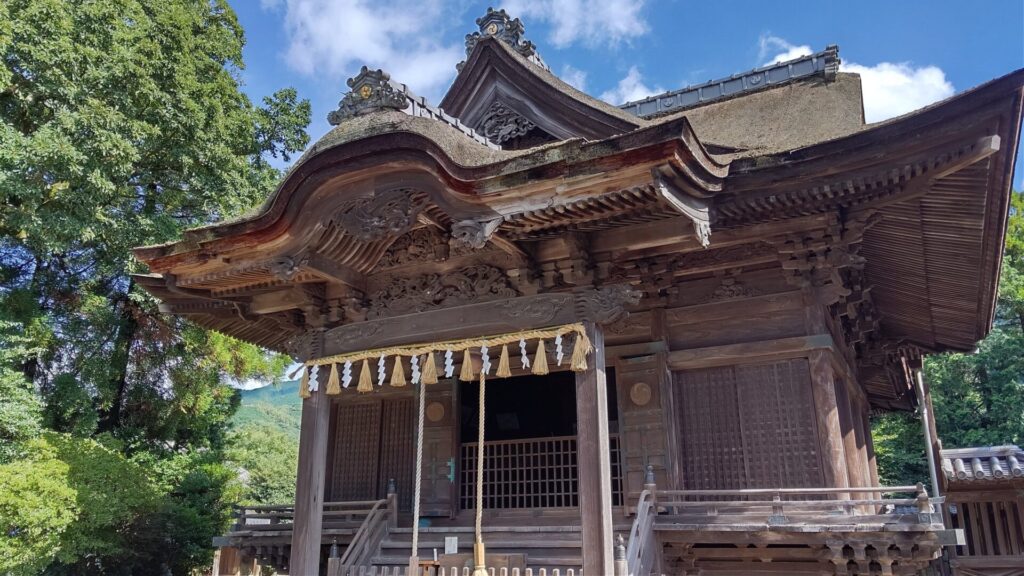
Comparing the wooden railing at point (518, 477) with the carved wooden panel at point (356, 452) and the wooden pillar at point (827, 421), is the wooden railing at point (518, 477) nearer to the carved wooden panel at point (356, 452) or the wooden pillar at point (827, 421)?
the carved wooden panel at point (356, 452)

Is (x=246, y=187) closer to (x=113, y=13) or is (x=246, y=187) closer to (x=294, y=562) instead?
(x=113, y=13)

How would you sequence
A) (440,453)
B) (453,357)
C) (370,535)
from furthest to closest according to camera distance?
(440,453) → (370,535) → (453,357)

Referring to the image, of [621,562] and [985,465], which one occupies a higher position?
[985,465]

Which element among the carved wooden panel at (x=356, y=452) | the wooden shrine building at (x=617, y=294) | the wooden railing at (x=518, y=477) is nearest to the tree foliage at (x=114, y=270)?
the carved wooden panel at (x=356, y=452)

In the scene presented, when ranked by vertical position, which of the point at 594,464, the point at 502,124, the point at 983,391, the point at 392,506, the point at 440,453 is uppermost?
the point at 502,124

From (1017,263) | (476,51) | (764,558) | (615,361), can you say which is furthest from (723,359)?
(1017,263)

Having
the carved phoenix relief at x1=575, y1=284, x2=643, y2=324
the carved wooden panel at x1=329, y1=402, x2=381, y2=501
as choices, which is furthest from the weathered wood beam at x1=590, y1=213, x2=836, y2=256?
the carved wooden panel at x1=329, y1=402, x2=381, y2=501

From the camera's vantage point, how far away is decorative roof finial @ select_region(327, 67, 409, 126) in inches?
279

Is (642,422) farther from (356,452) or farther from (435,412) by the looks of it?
(356,452)

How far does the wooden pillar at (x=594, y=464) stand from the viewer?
6164 millimetres

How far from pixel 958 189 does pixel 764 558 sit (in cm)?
417

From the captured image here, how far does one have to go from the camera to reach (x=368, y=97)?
7.20 meters

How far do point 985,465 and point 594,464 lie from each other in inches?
429

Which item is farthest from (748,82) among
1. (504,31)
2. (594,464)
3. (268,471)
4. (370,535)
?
(268,471)
